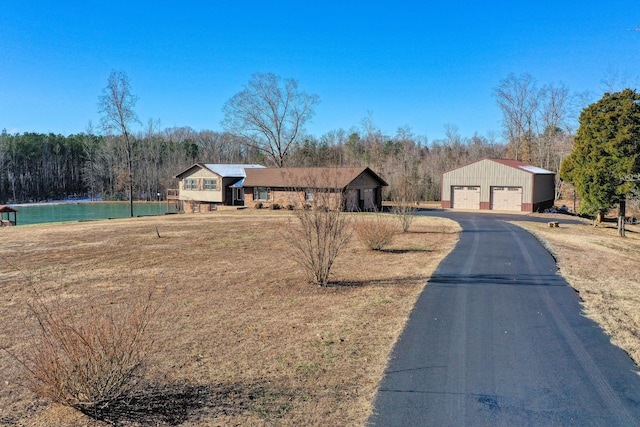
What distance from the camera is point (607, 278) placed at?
1213 cm

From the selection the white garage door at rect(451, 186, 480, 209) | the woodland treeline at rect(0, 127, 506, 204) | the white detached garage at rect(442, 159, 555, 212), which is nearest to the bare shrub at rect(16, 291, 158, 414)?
the white detached garage at rect(442, 159, 555, 212)

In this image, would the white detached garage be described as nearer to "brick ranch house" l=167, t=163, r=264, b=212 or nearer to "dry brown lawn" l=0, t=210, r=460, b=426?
"brick ranch house" l=167, t=163, r=264, b=212

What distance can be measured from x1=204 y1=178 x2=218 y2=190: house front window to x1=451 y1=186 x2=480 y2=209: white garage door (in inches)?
894

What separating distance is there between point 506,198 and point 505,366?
114ft

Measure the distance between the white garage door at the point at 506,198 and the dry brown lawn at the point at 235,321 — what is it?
21.7 metres

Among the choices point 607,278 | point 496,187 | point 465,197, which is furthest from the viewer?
point 465,197

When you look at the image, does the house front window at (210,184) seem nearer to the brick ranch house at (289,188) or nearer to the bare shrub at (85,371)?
the brick ranch house at (289,188)

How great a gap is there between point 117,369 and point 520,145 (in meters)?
63.2

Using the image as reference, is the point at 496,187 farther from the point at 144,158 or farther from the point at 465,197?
the point at 144,158

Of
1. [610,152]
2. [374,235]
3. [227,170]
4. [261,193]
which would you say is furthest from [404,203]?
[227,170]

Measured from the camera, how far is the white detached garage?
37.2m

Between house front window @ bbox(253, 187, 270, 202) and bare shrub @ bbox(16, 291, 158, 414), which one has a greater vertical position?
house front window @ bbox(253, 187, 270, 202)

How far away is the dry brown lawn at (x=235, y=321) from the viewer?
5.23m

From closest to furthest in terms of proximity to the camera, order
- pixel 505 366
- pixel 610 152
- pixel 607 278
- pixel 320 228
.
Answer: pixel 505 366 → pixel 320 228 → pixel 607 278 → pixel 610 152
